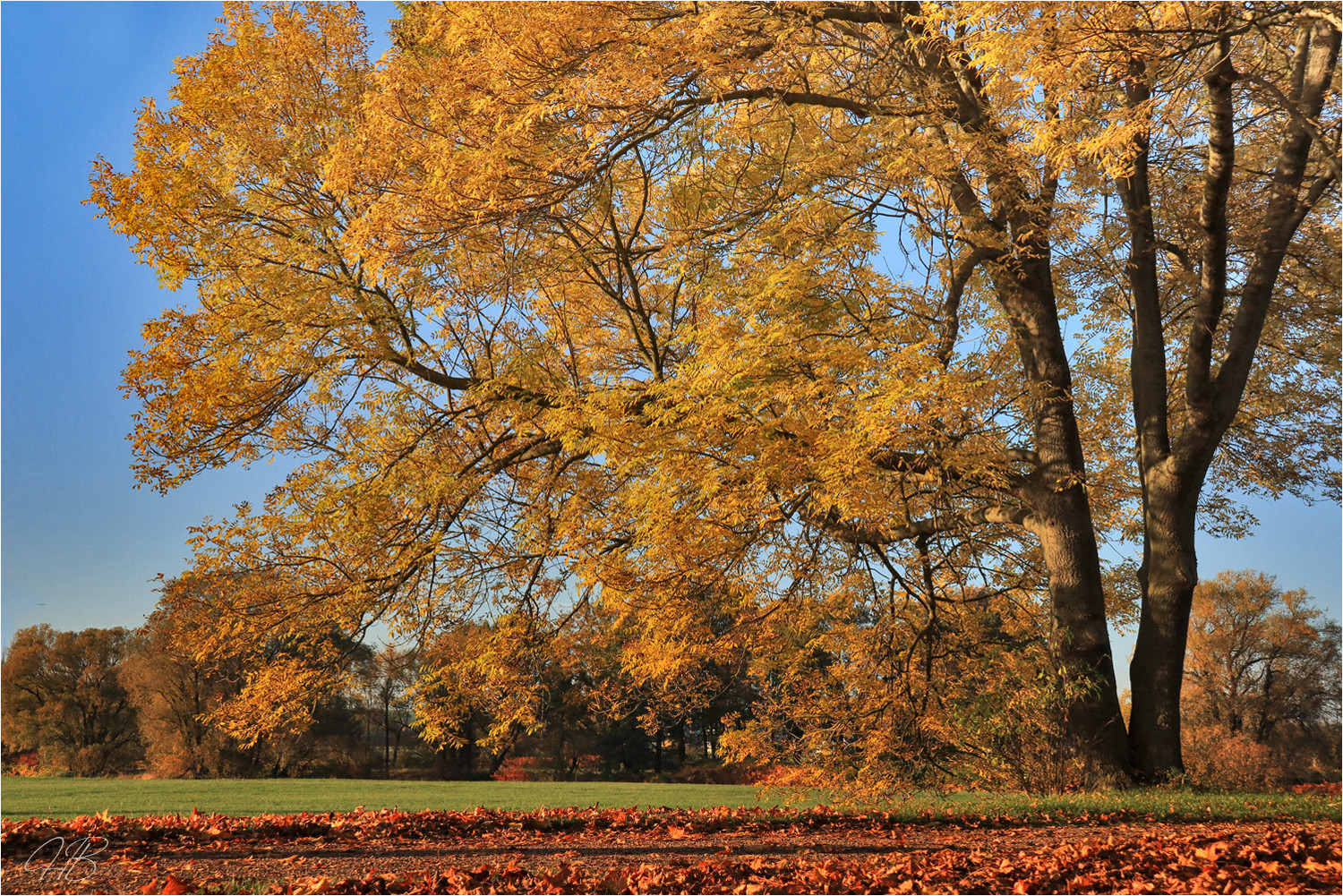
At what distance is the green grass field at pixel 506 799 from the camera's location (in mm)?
6988

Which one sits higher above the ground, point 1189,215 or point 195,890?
point 1189,215

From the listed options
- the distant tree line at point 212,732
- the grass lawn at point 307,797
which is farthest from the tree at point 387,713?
the grass lawn at point 307,797

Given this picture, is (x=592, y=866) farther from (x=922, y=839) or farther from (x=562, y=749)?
(x=562, y=749)

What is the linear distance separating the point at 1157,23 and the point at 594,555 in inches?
214

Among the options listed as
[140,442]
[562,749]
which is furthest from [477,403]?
[562,749]

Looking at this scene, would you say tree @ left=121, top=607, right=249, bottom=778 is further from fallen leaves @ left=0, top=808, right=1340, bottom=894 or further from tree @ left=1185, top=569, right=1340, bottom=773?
tree @ left=1185, top=569, right=1340, bottom=773

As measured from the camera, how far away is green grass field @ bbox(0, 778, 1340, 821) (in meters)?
6.99

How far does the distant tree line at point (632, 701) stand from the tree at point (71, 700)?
0.05m

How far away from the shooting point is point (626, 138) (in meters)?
6.69

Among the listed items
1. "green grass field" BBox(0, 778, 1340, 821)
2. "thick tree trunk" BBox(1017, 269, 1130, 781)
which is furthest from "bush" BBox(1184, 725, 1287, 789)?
"thick tree trunk" BBox(1017, 269, 1130, 781)

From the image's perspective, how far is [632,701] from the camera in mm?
10828

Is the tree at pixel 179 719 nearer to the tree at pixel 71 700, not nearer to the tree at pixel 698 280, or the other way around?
the tree at pixel 71 700

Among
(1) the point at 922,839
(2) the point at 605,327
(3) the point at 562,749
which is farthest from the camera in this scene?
(3) the point at 562,749

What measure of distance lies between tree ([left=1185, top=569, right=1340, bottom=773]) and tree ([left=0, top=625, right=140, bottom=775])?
27788 mm
